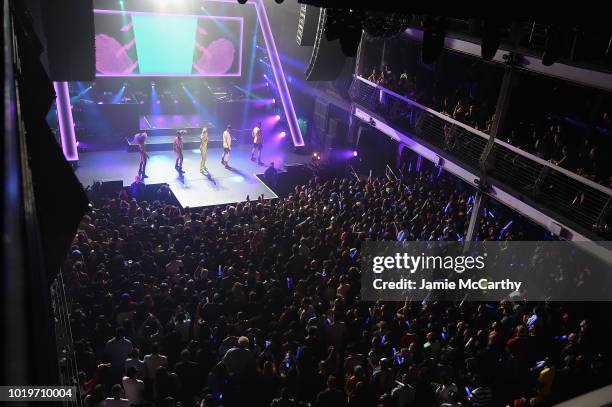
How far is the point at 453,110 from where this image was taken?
12938 mm

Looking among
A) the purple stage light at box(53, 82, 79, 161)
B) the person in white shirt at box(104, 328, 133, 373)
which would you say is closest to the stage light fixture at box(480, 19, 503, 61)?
the person in white shirt at box(104, 328, 133, 373)

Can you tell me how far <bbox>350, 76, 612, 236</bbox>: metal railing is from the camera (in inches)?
340

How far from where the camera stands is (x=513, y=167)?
10359 millimetres

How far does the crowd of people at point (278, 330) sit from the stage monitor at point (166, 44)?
10286 millimetres

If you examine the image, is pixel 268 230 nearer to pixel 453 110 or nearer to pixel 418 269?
pixel 418 269

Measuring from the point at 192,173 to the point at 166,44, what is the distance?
6446 millimetres

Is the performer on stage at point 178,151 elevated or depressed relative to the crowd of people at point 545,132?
depressed

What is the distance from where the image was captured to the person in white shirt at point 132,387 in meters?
5.00

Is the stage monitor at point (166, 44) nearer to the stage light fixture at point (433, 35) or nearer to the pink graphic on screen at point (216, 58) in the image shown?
the pink graphic on screen at point (216, 58)

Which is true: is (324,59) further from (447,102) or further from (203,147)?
(203,147)

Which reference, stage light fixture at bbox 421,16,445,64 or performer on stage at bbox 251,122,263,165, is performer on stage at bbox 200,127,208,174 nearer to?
performer on stage at bbox 251,122,263,165

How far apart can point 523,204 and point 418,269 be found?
265 centimetres

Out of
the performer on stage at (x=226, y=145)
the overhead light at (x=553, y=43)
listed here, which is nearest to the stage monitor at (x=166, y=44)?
the performer on stage at (x=226, y=145)

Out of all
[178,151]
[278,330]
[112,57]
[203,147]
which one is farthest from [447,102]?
[112,57]
